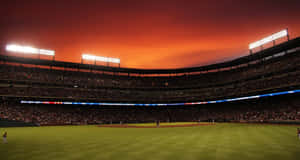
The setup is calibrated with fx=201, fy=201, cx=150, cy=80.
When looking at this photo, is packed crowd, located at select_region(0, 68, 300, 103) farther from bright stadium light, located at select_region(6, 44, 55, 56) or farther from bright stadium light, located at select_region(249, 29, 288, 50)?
bright stadium light, located at select_region(6, 44, 55, 56)

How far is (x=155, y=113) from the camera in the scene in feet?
220

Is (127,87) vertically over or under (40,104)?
over

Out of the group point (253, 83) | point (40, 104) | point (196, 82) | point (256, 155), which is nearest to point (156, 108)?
point (196, 82)

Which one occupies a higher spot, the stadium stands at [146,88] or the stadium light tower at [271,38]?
the stadium light tower at [271,38]

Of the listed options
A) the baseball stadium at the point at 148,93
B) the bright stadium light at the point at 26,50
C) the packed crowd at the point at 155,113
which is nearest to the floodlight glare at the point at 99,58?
the baseball stadium at the point at 148,93

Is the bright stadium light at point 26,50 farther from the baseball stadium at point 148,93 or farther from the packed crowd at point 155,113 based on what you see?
the packed crowd at point 155,113

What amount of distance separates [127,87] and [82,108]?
16508 mm

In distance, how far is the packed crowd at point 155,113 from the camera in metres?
45.9

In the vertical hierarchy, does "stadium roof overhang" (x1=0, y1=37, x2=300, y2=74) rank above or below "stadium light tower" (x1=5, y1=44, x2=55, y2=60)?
below

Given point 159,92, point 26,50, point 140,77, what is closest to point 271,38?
point 159,92

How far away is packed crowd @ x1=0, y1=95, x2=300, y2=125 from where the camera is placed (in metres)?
45.9

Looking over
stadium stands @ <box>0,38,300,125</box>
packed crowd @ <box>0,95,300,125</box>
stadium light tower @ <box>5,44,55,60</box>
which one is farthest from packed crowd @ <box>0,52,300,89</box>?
packed crowd @ <box>0,95,300,125</box>

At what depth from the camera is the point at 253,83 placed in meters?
54.5

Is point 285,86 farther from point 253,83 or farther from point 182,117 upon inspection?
point 182,117
